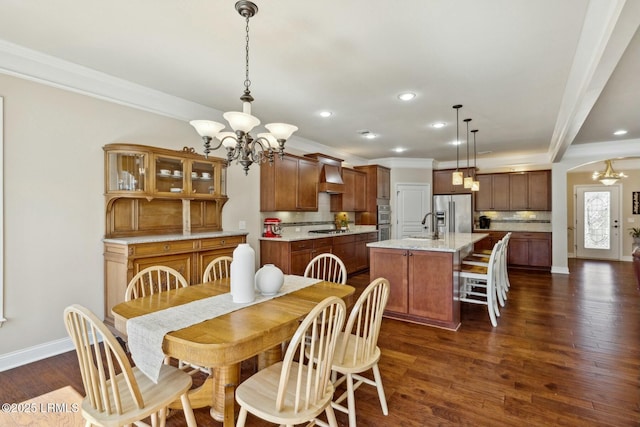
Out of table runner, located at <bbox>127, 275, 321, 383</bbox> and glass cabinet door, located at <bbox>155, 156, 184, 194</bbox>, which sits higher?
glass cabinet door, located at <bbox>155, 156, 184, 194</bbox>

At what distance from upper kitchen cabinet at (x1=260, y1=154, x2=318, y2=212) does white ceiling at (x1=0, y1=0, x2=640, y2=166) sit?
2.97 ft

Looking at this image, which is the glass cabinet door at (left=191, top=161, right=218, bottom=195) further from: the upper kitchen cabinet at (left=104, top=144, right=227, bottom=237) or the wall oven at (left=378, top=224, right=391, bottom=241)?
the wall oven at (left=378, top=224, right=391, bottom=241)

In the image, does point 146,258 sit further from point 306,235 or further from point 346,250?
point 346,250

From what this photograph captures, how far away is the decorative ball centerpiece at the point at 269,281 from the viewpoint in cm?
211

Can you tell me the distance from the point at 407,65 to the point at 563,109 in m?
2.32

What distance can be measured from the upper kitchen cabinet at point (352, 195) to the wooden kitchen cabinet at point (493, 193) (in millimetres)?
2825

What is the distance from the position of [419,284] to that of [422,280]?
0.06 meters

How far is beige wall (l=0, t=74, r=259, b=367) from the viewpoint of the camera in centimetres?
269

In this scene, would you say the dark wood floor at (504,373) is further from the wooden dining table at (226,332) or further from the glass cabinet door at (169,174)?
the glass cabinet door at (169,174)

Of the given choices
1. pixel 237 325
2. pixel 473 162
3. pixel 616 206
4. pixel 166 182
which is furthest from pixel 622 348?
pixel 616 206

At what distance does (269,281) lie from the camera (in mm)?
2105

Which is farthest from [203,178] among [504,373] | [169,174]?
[504,373]

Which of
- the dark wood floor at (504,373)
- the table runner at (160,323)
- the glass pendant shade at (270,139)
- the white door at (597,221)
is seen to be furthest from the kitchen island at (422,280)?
the white door at (597,221)

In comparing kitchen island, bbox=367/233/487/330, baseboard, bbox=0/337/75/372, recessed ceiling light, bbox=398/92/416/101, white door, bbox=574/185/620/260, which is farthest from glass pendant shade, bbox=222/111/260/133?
white door, bbox=574/185/620/260
